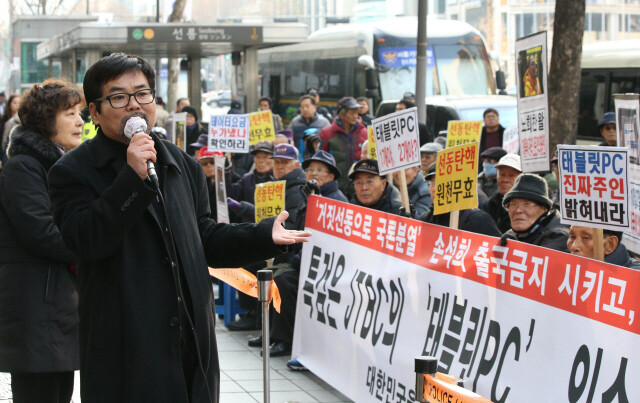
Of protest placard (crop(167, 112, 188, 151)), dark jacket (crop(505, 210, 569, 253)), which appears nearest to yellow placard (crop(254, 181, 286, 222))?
dark jacket (crop(505, 210, 569, 253))

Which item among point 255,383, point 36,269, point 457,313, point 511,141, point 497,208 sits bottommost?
point 255,383

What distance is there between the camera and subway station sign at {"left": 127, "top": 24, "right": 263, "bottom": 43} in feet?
63.5

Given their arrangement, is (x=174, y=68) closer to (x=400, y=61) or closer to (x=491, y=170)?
(x=400, y=61)

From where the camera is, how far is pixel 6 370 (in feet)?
14.4

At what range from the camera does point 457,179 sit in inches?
236

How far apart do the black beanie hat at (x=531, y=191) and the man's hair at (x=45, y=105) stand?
9.92 ft

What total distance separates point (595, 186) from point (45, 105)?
2.68 meters

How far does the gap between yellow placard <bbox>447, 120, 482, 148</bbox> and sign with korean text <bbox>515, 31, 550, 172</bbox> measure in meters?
2.63

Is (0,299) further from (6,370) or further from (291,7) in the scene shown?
(291,7)

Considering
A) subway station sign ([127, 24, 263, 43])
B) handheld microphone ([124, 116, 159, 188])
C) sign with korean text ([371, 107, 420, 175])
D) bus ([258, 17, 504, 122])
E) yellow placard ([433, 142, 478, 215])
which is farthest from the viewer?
bus ([258, 17, 504, 122])

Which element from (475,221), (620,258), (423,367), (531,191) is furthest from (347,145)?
(423,367)

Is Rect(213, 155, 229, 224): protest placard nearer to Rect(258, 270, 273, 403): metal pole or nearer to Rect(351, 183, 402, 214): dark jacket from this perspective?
Rect(351, 183, 402, 214): dark jacket

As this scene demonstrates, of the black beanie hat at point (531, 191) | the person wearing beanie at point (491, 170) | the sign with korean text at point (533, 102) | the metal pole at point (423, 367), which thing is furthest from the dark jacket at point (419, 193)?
the metal pole at point (423, 367)

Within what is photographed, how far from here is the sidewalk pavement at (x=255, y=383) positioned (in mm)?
6707
